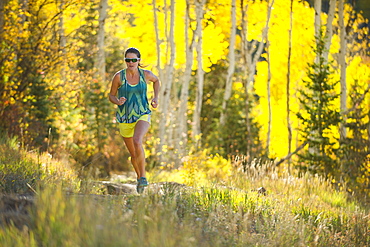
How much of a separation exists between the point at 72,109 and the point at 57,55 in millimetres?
1343

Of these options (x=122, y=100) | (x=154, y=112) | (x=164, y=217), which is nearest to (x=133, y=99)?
(x=122, y=100)

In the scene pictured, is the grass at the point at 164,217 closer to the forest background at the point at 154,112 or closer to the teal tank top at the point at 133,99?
the teal tank top at the point at 133,99

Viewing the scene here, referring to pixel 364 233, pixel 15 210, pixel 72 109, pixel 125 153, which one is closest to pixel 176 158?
pixel 125 153

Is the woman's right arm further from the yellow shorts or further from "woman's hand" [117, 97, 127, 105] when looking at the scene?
the yellow shorts

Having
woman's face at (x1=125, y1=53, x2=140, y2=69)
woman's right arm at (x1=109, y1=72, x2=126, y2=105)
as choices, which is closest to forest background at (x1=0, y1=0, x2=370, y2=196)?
woman's right arm at (x1=109, y1=72, x2=126, y2=105)

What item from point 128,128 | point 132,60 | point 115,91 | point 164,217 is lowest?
point 164,217

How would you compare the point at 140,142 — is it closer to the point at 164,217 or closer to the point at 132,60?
the point at 132,60

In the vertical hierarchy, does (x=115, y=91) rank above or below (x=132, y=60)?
below

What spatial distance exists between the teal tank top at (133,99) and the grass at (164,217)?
99 centimetres

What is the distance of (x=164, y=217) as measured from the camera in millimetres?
4340

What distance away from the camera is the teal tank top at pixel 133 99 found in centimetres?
689

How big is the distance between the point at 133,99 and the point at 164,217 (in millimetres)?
2787

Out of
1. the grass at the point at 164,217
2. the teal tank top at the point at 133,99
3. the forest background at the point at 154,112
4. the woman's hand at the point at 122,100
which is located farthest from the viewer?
Answer: the forest background at the point at 154,112

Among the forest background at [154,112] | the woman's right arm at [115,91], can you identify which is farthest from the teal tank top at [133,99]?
the forest background at [154,112]
